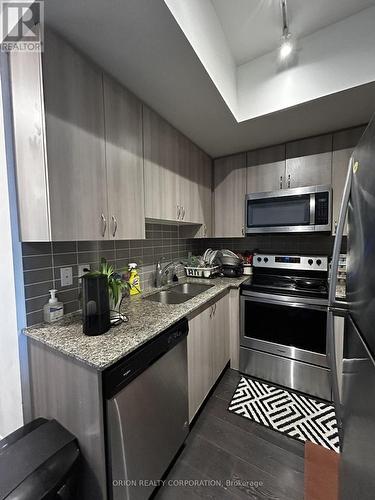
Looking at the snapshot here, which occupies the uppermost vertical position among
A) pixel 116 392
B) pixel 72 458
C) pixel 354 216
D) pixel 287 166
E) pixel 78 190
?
pixel 287 166

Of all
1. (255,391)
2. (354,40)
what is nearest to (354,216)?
(354,40)

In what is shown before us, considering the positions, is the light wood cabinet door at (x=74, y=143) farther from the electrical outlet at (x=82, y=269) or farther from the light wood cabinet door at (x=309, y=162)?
the light wood cabinet door at (x=309, y=162)

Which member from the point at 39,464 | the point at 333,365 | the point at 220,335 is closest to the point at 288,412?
the point at 220,335

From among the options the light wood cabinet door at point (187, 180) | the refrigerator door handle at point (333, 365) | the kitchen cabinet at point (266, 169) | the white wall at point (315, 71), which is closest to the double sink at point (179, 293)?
the light wood cabinet door at point (187, 180)

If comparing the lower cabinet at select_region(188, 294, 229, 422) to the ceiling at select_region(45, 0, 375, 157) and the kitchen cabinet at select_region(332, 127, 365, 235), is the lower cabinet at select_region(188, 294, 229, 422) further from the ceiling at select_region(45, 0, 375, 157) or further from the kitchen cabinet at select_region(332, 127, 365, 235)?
the ceiling at select_region(45, 0, 375, 157)

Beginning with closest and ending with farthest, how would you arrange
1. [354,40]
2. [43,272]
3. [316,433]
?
1. [43,272]
2. [354,40]
3. [316,433]

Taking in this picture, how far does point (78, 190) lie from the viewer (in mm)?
1041

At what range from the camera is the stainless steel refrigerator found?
53cm

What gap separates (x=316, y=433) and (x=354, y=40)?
2610 mm

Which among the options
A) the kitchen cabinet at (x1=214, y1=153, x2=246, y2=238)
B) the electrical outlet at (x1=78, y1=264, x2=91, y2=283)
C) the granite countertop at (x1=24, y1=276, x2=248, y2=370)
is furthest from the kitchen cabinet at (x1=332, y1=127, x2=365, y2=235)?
the electrical outlet at (x1=78, y1=264, x2=91, y2=283)

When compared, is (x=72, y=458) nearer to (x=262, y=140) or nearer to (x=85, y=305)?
(x=85, y=305)

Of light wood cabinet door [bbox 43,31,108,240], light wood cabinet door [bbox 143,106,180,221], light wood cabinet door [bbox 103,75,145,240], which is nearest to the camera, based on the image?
light wood cabinet door [bbox 43,31,108,240]

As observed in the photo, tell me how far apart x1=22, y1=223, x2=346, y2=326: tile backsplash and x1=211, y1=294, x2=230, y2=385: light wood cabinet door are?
693 millimetres

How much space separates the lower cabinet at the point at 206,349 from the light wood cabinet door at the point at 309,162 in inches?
55.3
